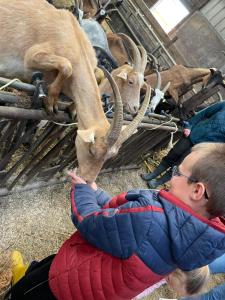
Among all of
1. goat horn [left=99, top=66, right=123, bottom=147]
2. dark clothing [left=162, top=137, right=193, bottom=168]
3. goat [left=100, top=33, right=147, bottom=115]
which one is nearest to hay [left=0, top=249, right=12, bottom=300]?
goat horn [left=99, top=66, right=123, bottom=147]

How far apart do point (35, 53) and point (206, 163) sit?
2.34 m

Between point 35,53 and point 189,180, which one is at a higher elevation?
point 189,180

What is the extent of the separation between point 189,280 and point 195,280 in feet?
0.19

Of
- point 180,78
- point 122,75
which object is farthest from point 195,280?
point 180,78

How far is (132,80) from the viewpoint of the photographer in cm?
541

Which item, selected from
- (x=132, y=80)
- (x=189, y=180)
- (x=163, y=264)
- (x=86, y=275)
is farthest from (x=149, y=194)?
(x=132, y=80)

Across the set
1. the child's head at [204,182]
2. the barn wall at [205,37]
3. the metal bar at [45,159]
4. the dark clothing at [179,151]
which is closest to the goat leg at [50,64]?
the metal bar at [45,159]

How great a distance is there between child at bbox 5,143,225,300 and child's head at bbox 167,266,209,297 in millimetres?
818

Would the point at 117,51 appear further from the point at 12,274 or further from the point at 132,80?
the point at 12,274

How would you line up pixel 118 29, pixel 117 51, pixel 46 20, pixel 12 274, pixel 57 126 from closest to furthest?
1. pixel 12 274
2. pixel 57 126
3. pixel 46 20
4. pixel 117 51
5. pixel 118 29

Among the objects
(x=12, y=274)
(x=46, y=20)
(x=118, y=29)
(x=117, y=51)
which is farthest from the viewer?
(x=118, y=29)

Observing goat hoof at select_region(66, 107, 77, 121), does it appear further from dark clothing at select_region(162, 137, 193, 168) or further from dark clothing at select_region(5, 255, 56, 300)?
dark clothing at select_region(162, 137, 193, 168)

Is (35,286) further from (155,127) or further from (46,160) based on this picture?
(155,127)

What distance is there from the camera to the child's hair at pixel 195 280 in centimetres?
279
